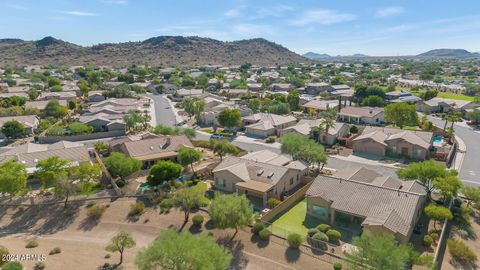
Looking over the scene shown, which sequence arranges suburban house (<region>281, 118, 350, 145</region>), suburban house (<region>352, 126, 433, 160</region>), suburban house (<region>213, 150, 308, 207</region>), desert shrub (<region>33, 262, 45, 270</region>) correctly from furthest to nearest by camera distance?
suburban house (<region>281, 118, 350, 145</region>) < suburban house (<region>352, 126, 433, 160</region>) < suburban house (<region>213, 150, 308, 207</region>) < desert shrub (<region>33, 262, 45, 270</region>)

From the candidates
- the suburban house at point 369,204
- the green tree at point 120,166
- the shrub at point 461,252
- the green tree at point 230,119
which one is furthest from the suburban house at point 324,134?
the shrub at point 461,252

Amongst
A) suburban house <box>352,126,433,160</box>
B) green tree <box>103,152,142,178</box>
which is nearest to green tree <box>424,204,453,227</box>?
suburban house <box>352,126,433,160</box>

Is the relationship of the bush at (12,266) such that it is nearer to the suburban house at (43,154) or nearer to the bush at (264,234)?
the bush at (264,234)

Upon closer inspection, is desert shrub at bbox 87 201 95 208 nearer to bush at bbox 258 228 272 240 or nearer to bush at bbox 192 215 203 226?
bush at bbox 192 215 203 226

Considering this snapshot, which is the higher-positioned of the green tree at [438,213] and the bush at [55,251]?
the green tree at [438,213]

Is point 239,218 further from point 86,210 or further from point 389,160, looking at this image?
point 389,160
